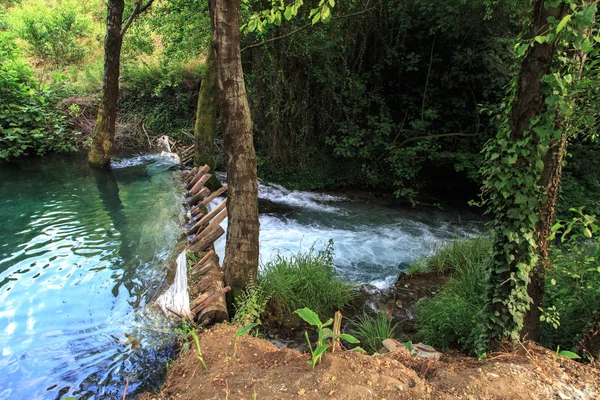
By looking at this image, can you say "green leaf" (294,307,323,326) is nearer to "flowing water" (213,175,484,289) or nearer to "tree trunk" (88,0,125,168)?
"flowing water" (213,175,484,289)

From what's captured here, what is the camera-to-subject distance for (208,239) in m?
5.41

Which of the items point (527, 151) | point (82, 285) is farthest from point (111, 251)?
point (527, 151)

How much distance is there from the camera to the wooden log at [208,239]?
17.6ft

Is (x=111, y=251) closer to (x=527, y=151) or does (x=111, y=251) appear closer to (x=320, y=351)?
(x=320, y=351)

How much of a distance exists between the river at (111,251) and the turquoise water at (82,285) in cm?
1

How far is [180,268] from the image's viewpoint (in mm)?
4605

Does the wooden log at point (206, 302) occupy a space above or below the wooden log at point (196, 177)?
below

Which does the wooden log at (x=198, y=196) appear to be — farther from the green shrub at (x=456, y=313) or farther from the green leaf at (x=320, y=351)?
the green leaf at (x=320, y=351)

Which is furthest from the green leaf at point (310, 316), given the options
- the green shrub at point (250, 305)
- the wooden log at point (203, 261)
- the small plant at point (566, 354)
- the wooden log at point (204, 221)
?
the wooden log at point (204, 221)

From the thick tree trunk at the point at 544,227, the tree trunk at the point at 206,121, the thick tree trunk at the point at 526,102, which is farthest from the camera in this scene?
the tree trunk at the point at 206,121

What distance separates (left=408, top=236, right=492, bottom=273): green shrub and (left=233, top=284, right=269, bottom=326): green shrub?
9.06ft

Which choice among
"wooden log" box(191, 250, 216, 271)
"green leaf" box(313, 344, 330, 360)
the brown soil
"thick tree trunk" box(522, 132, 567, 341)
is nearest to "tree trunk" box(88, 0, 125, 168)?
"wooden log" box(191, 250, 216, 271)

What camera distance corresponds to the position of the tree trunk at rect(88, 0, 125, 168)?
913cm

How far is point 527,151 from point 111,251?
586cm
